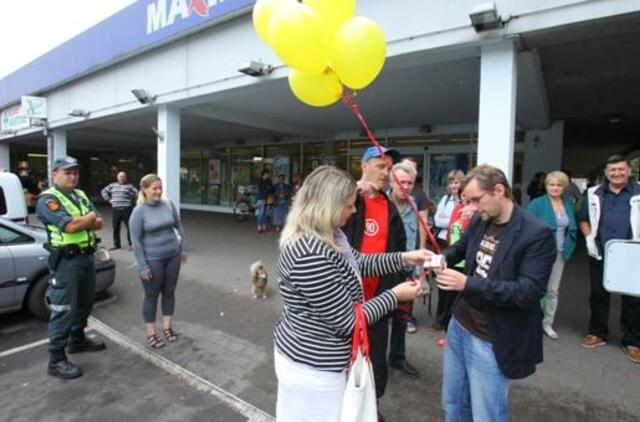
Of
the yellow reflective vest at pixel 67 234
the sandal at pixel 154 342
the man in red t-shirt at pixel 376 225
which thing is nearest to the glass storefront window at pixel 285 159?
the sandal at pixel 154 342

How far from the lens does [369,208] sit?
235 centimetres

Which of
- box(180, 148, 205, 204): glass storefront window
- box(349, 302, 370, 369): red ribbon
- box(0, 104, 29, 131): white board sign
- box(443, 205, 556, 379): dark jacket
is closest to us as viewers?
box(349, 302, 370, 369): red ribbon

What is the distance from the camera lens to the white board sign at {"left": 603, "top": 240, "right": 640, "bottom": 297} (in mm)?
1395

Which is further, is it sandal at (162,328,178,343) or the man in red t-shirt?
sandal at (162,328,178,343)

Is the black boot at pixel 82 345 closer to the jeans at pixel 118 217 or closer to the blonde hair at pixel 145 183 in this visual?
the blonde hair at pixel 145 183

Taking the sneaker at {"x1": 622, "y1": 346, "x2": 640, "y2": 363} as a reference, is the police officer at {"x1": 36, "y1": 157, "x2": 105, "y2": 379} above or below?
above

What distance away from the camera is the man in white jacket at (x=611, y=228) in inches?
138

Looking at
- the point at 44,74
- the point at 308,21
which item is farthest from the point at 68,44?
the point at 308,21

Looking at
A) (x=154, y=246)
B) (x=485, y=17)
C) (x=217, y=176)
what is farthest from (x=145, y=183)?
(x=217, y=176)

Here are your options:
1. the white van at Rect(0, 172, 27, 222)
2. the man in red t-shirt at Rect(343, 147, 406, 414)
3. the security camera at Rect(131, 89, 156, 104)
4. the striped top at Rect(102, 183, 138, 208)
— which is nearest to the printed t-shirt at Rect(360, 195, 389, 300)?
the man in red t-shirt at Rect(343, 147, 406, 414)

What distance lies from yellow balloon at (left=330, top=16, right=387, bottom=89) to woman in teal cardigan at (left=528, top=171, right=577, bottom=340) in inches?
104

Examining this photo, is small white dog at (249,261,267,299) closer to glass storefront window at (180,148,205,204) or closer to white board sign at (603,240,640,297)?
white board sign at (603,240,640,297)

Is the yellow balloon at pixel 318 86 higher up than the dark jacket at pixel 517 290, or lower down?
higher up

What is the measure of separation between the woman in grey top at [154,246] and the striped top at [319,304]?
239 centimetres
